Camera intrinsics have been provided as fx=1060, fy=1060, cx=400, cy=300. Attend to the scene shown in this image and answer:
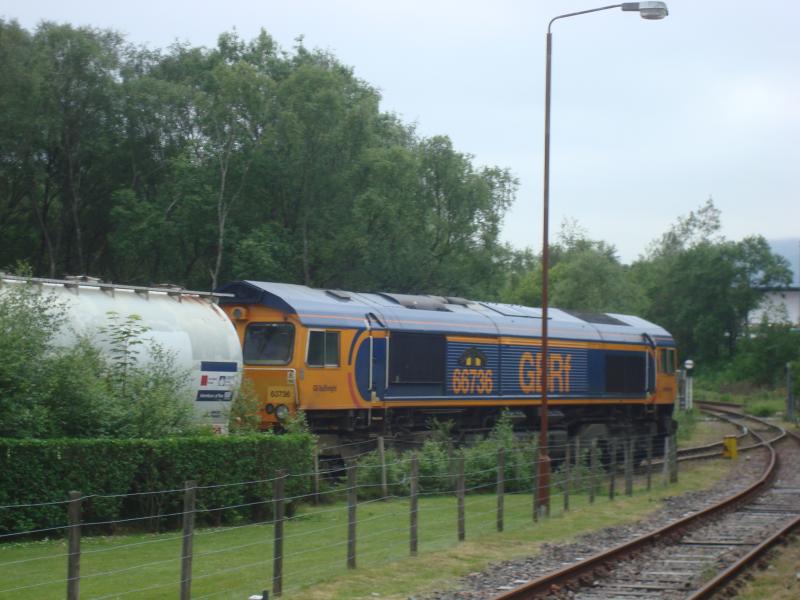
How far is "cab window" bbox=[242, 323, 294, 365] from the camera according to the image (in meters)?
22.0

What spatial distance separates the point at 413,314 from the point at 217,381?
6.47 metres

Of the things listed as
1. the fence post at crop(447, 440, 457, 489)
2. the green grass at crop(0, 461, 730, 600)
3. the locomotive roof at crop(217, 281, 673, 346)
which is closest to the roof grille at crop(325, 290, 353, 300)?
the locomotive roof at crop(217, 281, 673, 346)

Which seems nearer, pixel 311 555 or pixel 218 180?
pixel 311 555

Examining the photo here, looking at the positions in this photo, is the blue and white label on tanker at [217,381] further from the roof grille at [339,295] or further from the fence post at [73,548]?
the fence post at [73,548]

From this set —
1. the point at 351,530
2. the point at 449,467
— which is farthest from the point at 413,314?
the point at 351,530

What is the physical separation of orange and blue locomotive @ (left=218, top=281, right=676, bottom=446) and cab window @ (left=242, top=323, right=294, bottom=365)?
2 cm

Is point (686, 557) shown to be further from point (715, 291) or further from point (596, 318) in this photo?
point (715, 291)

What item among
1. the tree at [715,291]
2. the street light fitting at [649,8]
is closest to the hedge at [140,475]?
the street light fitting at [649,8]

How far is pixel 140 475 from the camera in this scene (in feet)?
53.7

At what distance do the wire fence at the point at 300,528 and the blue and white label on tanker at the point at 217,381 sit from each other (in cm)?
230

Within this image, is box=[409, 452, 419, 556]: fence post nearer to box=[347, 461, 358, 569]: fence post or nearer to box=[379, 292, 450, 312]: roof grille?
box=[347, 461, 358, 569]: fence post

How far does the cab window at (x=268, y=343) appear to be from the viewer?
22016mm

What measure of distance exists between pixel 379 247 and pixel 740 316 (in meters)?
56.9

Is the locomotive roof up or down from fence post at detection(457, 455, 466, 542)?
up
